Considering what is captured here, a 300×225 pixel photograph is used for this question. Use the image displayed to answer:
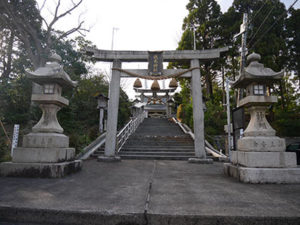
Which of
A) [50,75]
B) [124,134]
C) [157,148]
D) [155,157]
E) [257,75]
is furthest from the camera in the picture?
[124,134]

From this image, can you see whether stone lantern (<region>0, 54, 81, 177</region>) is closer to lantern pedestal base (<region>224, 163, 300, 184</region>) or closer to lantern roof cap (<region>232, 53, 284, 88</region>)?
lantern pedestal base (<region>224, 163, 300, 184</region>)

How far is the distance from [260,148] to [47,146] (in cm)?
480

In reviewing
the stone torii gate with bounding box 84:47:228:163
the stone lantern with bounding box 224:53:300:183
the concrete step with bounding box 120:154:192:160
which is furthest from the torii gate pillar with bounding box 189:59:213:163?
the stone lantern with bounding box 224:53:300:183

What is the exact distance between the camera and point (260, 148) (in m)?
3.80

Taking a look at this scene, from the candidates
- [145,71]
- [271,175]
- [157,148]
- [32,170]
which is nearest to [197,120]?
[157,148]

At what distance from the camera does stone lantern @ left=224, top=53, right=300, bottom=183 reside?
11.8ft

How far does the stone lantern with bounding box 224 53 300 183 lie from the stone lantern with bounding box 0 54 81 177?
409 cm

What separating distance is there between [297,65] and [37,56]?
73.9 feet

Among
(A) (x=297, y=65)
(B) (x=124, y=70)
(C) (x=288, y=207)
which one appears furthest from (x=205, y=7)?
(C) (x=288, y=207)

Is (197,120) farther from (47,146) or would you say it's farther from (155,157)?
(47,146)

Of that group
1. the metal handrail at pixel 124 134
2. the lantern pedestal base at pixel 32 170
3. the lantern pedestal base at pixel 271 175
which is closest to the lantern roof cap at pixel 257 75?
the lantern pedestal base at pixel 271 175

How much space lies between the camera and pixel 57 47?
15281 millimetres

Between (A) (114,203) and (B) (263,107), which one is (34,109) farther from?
(B) (263,107)

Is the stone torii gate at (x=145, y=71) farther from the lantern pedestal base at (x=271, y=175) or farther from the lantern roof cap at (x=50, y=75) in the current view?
the lantern pedestal base at (x=271, y=175)
